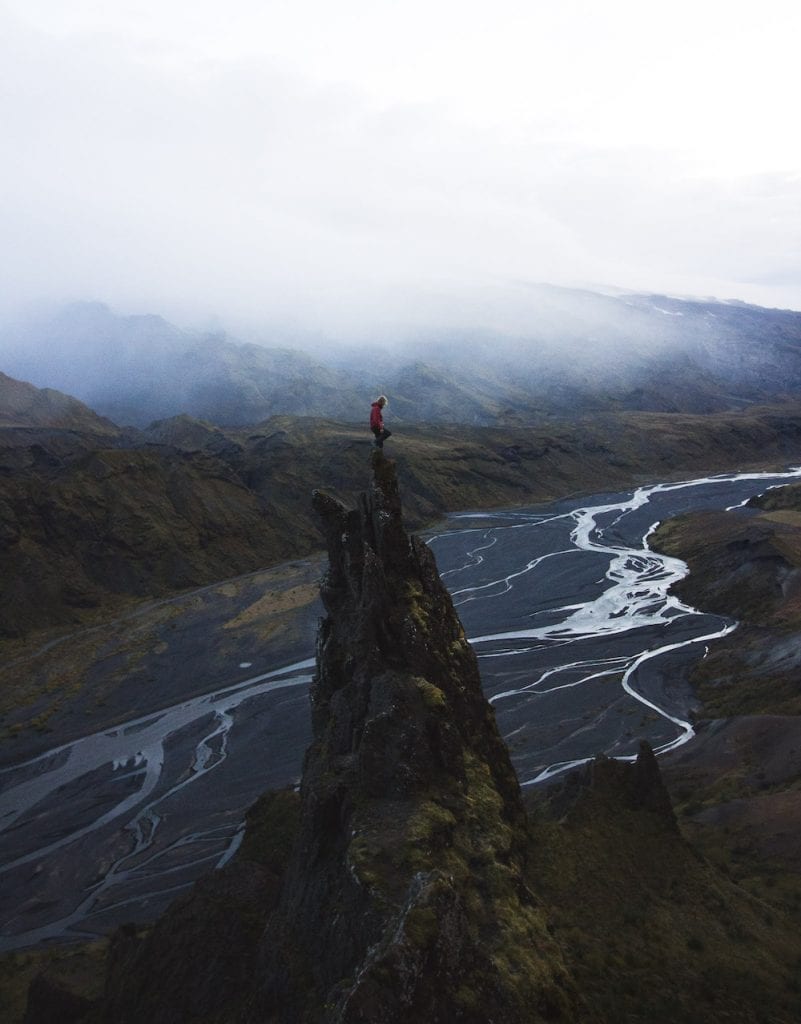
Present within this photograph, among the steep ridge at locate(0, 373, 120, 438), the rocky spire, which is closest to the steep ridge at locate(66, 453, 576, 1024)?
the rocky spire

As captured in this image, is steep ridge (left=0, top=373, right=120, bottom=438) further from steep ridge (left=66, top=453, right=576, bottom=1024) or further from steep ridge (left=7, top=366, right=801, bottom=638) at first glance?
steep ridge (left=66, top=453, right=576, bottom=1024)

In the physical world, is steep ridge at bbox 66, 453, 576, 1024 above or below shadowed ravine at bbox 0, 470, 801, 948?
above

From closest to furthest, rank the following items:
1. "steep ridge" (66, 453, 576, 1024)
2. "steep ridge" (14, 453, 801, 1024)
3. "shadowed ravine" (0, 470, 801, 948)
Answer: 1. "steep ridge" (66, 453, 576, 1024)
2. "steep ridge" (14, 453, 801, 1024)
3. "shadowed ravine" (0, 470, 801, 948)

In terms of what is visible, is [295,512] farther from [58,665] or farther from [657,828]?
[657,828]

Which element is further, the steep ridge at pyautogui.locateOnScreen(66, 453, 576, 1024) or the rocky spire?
the steep ridge at pyautogui.locateOnScreen(66, 453, 576, 1024)

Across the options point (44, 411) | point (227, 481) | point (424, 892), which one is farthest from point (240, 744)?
point (44, 411)

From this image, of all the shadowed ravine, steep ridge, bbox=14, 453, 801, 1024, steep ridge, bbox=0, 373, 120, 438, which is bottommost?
the shadowed ravine

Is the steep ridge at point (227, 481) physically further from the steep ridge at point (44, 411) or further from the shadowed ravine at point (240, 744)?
the shadowed ravine at point (240, 744)
